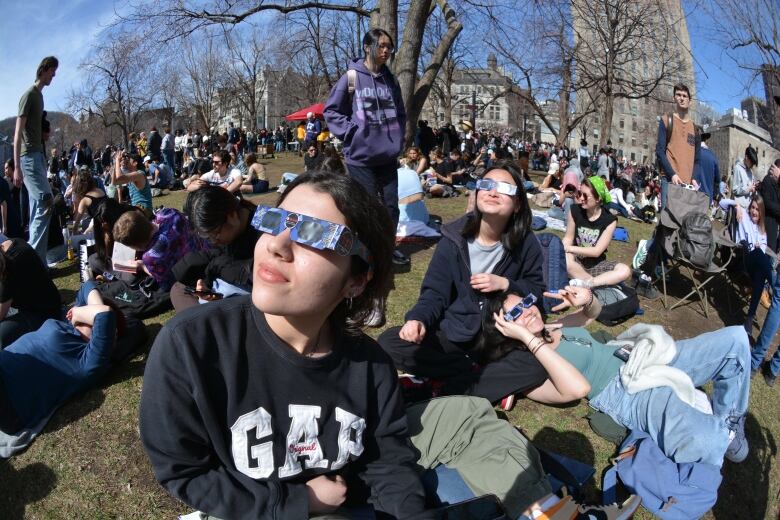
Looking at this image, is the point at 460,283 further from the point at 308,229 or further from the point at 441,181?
the point at 441,181

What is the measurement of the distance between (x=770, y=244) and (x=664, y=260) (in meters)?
1.19

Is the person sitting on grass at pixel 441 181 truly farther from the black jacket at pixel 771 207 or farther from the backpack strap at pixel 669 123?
the black jacket at pixel 771 207

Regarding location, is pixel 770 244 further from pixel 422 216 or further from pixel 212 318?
pixel 212 318

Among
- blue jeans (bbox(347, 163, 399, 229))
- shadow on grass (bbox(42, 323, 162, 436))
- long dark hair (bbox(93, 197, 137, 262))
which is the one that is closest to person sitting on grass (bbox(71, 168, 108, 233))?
long dark hair (bbox(93, 197, 137, 262))

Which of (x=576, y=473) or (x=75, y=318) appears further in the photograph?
(x=75, y=318)

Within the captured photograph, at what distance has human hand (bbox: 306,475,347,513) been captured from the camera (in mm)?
1806

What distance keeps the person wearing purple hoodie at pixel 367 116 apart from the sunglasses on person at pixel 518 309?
6.07ft

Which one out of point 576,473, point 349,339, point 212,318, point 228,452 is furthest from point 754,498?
point 212,318

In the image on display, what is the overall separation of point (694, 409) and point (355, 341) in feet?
8.13

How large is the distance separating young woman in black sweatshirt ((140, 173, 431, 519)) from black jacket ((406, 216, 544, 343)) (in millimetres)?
1785

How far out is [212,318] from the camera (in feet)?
5.35

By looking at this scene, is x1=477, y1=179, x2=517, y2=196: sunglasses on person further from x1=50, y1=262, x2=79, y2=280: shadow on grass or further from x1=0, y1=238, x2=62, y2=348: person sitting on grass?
x1=50, y1=262, x2=79, y2=280: shadow on grass

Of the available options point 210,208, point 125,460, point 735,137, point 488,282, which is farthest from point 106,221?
point 735,137

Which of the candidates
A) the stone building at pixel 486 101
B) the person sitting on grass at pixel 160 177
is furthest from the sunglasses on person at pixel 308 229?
the stone building at pixel 486 101
